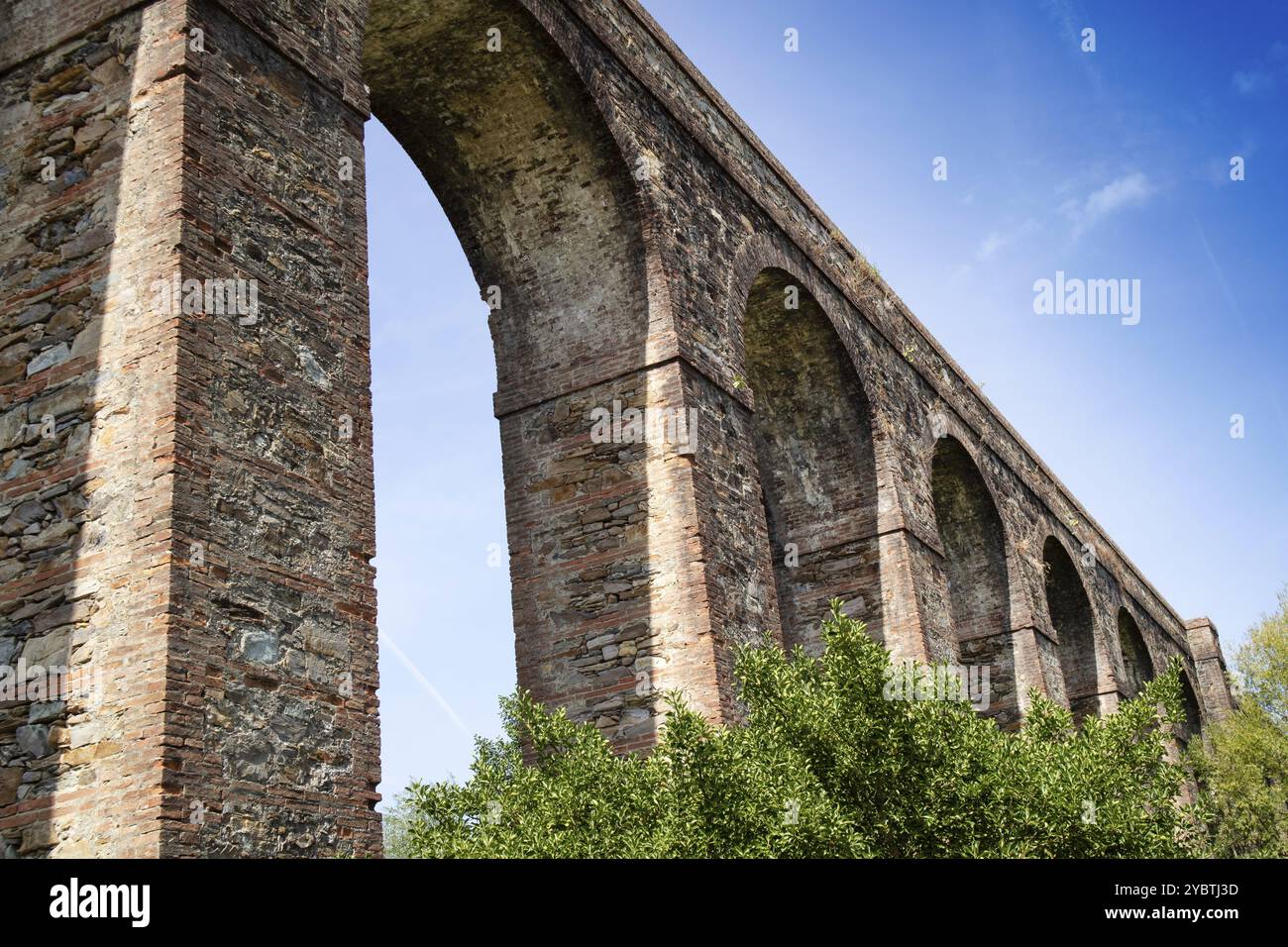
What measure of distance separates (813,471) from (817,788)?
25.3 ft

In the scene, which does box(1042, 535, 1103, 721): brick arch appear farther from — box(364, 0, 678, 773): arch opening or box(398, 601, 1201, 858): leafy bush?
box(398, 601, 1201, 858): leafy bush

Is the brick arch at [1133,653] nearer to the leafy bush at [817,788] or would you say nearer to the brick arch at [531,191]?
the brick arch at [531,191]

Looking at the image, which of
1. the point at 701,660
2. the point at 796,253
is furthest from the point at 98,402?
the point at 796,253

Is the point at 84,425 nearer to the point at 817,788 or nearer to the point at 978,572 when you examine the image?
the point at 817,788

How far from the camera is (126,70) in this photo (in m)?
6.60

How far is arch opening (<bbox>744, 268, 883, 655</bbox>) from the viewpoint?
1413 centimetres

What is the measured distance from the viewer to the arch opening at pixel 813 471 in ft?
46.4

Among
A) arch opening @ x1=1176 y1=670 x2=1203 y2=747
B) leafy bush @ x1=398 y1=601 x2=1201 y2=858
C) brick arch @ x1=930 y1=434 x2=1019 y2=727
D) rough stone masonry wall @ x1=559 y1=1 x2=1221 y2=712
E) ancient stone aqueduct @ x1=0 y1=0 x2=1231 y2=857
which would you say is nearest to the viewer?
ancient stone aqueduct @ x1=0 y1=0 x2=1231 y2=857

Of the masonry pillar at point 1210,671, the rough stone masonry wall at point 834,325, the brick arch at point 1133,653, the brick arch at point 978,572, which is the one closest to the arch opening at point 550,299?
the rough stone masonry wall at point 834,325

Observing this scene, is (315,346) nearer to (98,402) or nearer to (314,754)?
(98,402)

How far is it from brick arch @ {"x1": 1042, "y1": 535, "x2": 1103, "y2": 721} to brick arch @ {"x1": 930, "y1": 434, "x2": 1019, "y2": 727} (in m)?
3.45

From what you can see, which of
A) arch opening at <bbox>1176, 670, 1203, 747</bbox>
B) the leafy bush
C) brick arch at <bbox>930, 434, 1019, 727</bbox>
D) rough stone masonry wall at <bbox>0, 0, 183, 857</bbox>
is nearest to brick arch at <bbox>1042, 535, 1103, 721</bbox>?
brick arch at <bbox>930, 434, 1019, 727</bbox>

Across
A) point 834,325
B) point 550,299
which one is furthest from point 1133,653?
point 550,299

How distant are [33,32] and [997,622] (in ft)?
48.6
